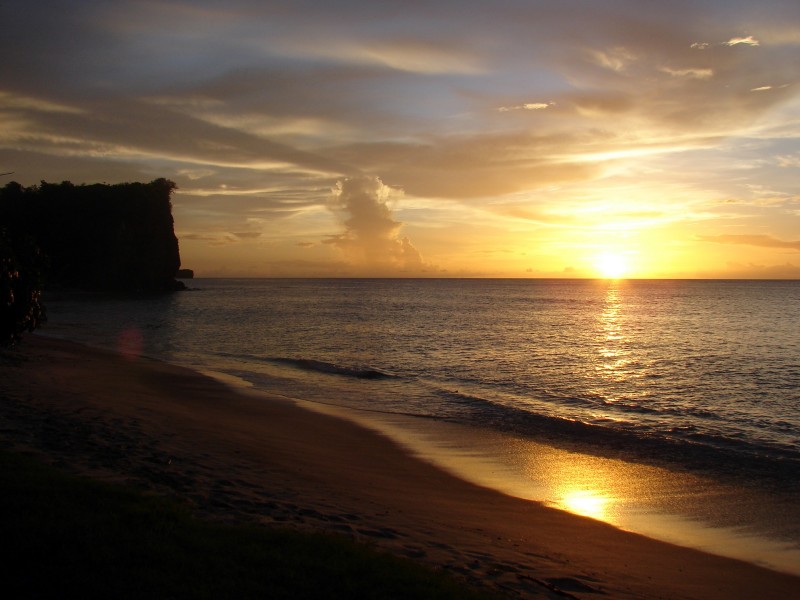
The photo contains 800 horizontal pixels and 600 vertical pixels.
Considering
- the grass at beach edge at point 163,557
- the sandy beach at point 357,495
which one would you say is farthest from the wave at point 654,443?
the grass at beach edge at point 163,557

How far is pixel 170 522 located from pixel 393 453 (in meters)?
8.49

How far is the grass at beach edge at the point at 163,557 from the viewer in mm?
5328

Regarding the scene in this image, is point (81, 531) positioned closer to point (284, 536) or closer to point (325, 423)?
point (284, 536)

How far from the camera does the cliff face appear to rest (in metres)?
120

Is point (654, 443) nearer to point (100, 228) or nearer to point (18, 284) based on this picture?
point (18, 284)

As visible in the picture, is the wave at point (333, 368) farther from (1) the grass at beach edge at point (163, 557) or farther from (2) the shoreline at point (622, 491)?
(1) the grass at beach edge at point (163, 557)

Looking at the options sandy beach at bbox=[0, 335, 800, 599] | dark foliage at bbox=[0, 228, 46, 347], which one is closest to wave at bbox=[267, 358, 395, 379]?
sandy beach at bbox=[0, 335, 800, 599]

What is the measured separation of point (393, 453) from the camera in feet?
48.5

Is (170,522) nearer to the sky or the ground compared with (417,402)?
nearer to the sky

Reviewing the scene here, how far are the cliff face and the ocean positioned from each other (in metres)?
75.4

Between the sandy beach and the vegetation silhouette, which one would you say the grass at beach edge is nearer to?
the sandy beach

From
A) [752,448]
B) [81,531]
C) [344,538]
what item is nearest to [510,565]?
[344,538]

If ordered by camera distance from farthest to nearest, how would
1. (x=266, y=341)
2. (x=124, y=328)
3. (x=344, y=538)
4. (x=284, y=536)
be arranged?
(x=124, y=328) < (x=266, y=341) < (x=344, y=538) < (x=284, y=536)

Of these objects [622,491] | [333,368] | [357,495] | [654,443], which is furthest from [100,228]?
[622,491]
